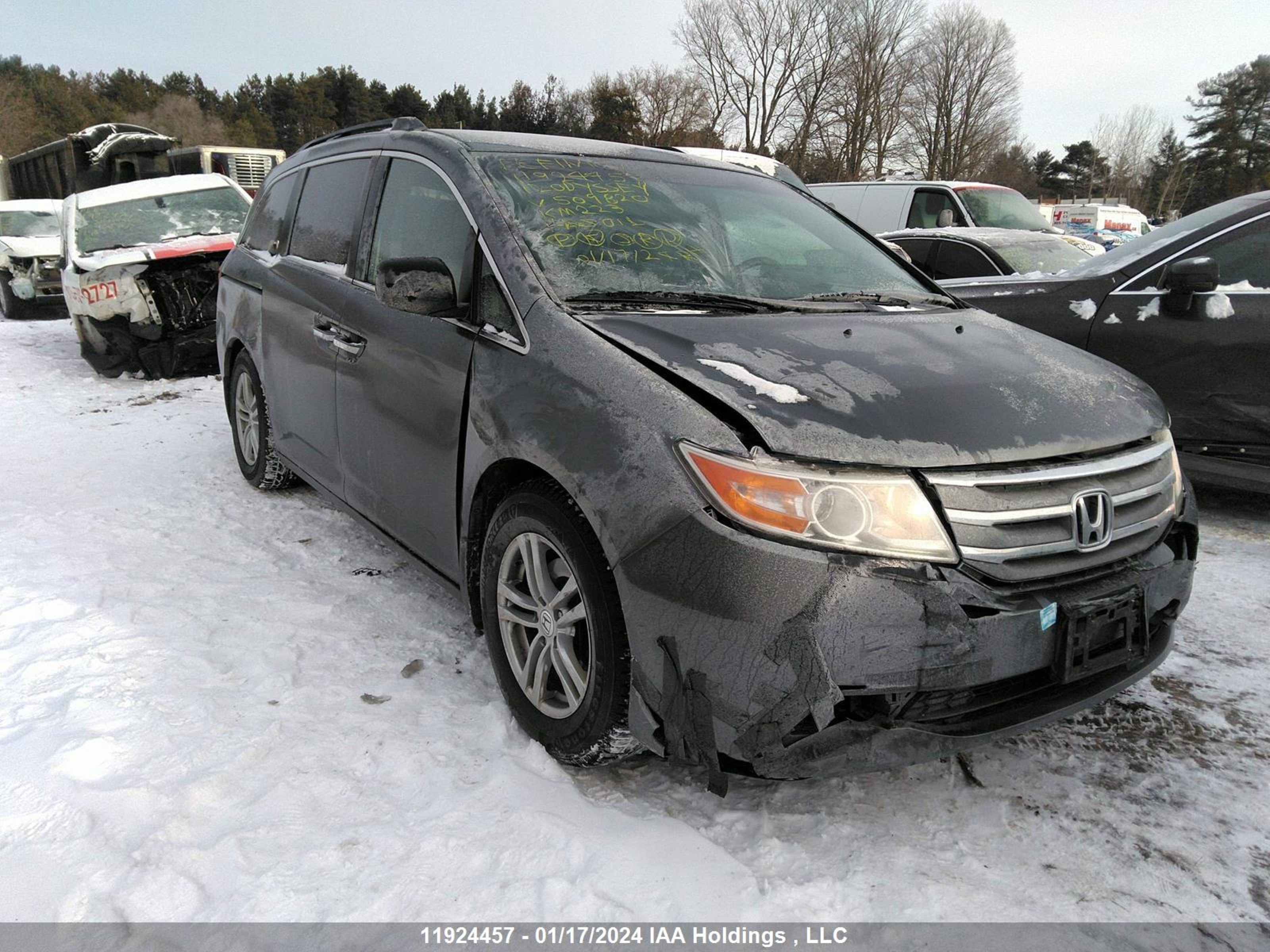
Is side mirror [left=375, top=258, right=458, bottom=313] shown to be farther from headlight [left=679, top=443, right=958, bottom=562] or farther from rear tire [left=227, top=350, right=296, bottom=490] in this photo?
rear tire [left=227, top=350, right=296, bottom=490]

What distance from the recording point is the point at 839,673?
190 centimetres

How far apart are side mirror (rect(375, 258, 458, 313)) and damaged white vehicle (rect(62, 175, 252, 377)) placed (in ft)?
18.3

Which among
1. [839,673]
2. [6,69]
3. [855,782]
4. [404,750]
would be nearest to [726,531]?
[839,673]

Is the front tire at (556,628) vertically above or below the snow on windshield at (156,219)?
below

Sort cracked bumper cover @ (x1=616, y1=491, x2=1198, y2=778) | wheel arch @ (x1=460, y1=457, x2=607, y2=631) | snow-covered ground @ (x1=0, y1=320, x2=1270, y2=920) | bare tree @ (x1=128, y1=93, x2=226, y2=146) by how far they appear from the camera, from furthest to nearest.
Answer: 1. bare tree @ (x1=128, y1=93, x2=226, y2=146)
2. wheel arch @ (x1=460, y1=457, x2=607, y2=631)
3. snow-covered ground @ (x1=0, y1=320, x2=1270, y2=920)
4. cracked bumper cover @ (x1=616, y1=491, x2=1198, y2=778)

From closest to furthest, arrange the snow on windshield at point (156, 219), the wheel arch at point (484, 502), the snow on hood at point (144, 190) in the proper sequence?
1. the wheel arch at point (484, 502)
2. the snow on windshield at point (156, 219)
3. the snow on hood at point (144, 190)

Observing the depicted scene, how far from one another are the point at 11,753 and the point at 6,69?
88.5 m

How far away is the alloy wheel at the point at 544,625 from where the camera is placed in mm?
2344

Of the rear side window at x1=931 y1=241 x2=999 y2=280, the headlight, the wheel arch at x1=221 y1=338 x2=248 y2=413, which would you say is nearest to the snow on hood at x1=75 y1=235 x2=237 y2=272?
the wheel arch at x1=221 y1=338 x2=248 y2=413

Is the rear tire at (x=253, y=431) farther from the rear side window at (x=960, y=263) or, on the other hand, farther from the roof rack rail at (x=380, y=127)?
the rear side window at (x=960, y=263)

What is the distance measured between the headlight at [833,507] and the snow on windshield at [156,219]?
27.6 feet

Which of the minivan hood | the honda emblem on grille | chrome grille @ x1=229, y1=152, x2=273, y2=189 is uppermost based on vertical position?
chrome grille @ x1=229, y1=152, x2=273, y2=189

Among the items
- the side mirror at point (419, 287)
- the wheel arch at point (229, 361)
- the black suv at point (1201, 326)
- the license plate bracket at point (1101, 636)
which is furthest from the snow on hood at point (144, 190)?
the license plate bracket at point (1101, 636)

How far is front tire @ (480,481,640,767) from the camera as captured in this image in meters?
2.20
